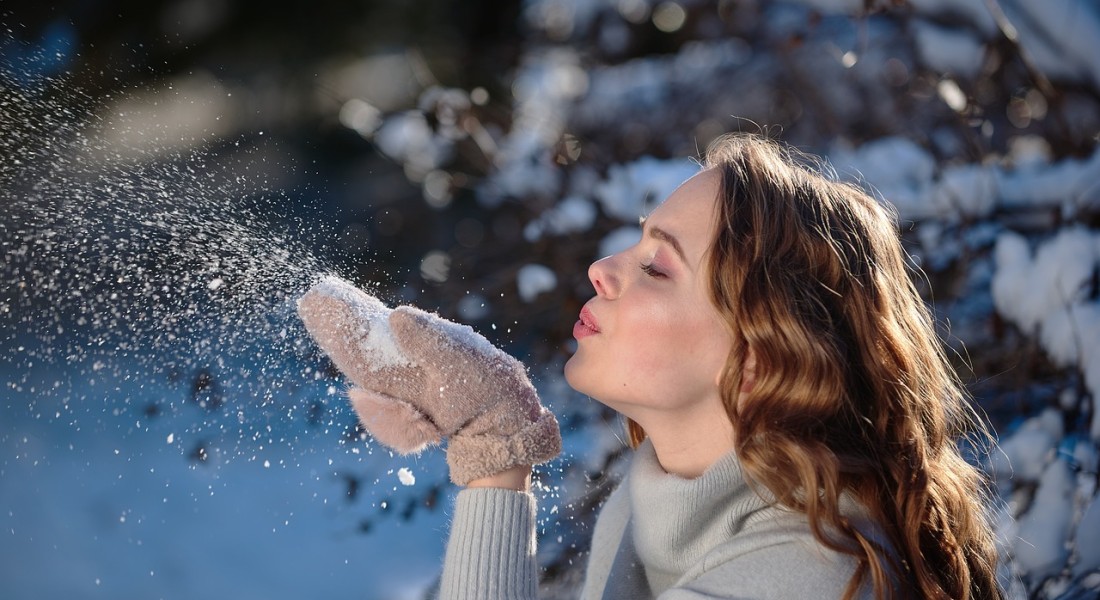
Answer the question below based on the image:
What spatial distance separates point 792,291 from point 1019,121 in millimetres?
1555

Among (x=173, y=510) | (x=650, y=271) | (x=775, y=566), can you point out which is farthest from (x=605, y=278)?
(x=173, y=510)

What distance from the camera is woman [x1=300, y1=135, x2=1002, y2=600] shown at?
1.40 m

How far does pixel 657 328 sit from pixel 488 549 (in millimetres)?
440

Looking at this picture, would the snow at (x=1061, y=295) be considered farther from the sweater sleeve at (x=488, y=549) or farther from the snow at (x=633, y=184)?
the sweater sleeve at (x=488, y=549)

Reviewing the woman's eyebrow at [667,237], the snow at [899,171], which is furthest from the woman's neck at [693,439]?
the snow at [899,171]

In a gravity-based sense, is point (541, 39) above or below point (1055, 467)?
above

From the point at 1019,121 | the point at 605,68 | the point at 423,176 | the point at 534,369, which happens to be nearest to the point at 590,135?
the point at 605,68

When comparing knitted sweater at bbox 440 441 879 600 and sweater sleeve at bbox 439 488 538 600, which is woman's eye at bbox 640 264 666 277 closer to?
knitted sweater at bbox 440 441 879 600

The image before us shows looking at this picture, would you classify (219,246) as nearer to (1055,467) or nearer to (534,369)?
(534,369)

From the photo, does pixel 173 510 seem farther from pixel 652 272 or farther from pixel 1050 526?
pixel 1050 526

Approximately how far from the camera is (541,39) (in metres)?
2.76

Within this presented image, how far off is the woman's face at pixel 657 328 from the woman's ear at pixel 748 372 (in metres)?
0.03

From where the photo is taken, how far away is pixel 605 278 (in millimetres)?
1475

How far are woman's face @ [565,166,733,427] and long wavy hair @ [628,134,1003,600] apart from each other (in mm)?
32
